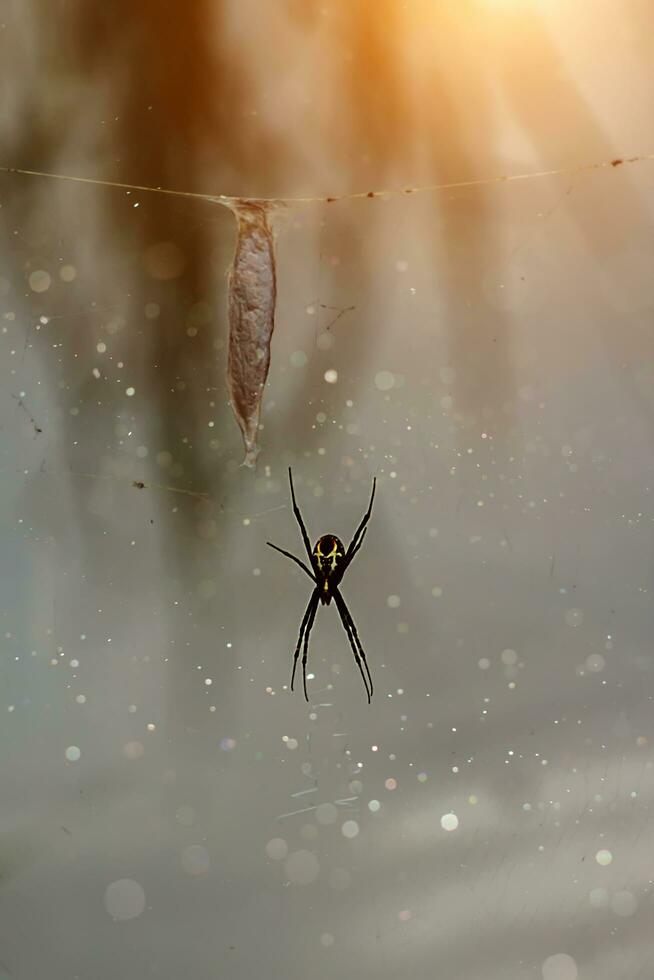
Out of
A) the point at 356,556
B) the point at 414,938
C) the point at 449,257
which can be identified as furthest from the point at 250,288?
the point at 414,938

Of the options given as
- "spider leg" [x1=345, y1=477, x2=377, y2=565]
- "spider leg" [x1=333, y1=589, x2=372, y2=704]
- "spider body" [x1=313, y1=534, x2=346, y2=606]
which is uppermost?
"spider leg" [x1=345, y1=477, x2=377, y2=565]

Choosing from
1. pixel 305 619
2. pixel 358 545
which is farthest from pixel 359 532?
pixel 305 619

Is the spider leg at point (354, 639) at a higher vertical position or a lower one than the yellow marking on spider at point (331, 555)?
lower

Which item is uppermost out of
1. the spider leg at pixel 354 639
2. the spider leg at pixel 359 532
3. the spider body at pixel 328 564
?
the spider leg at pixel 359 532

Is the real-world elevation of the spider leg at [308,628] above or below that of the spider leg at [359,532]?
below

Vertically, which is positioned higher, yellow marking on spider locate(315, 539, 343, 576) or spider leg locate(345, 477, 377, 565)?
spider leg locate(345, 477, 377, 565)
